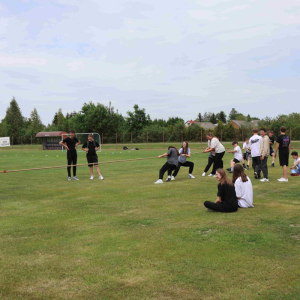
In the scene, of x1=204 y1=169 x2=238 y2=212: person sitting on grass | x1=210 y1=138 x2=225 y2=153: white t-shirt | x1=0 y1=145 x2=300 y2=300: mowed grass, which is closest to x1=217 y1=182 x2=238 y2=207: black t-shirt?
x1=204 y1=169 x2=238 y2=212: person sitting on grass

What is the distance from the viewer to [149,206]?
740 cm

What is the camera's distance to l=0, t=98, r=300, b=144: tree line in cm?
4694

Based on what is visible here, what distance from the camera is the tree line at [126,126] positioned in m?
46.9

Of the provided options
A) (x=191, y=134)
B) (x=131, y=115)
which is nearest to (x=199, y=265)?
(x=191, y=134)

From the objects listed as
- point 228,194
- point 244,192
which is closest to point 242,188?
point 244,192

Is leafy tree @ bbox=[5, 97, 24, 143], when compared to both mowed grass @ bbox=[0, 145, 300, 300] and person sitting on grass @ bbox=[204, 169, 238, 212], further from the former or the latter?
person sitting on grass @ bbox=[204, 169, 238, 212]

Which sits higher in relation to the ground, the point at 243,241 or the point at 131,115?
the point at 131,115

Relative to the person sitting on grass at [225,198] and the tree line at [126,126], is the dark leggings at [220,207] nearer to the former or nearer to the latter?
the person sitting on grass at [225,198]

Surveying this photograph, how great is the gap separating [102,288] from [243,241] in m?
2.37

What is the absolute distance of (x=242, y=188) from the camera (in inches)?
276

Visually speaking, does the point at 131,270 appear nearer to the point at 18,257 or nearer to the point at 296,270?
the point at 18,257

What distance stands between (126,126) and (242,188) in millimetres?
69026

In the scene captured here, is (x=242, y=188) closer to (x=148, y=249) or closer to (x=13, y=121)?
(x=148, y=249)

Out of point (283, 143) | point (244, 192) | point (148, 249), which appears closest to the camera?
point (148, 249)
